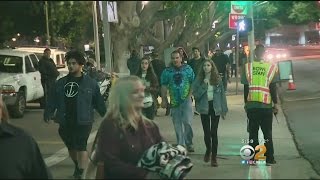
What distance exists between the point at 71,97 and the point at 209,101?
2.26 metres

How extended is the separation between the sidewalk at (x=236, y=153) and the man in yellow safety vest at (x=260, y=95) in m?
0.42

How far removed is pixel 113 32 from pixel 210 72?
3.62 m

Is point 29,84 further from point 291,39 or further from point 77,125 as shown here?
point 291,39

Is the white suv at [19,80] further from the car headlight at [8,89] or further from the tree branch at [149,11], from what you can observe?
the tree branch at [149,11]

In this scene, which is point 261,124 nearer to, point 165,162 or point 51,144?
point 51,144

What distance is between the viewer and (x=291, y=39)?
606 cm

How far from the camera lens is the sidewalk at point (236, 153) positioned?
6.09 meters

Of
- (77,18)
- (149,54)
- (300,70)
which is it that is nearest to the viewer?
(77,18)

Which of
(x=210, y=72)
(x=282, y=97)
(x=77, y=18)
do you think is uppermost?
(x=77, y=18)

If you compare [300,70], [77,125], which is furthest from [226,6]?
[300,70]

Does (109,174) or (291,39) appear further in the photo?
(291,39)

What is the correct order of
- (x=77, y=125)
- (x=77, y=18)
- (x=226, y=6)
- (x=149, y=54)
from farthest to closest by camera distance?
1. (x=149, y=54)
2. (x=77, y=125)
3. (x=226, y=6)
4. (x=77, y=18)

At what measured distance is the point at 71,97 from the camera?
6.81 m

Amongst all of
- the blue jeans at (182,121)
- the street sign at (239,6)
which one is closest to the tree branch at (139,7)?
the street sign at (239,6)
